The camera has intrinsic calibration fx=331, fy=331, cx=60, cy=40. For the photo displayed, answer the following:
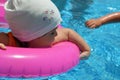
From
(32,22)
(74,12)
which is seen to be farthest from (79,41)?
(74,12)

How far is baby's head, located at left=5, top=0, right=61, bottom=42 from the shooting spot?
216 cm

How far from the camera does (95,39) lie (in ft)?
12.6

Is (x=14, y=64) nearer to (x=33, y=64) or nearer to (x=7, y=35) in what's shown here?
(x=33, y=64)

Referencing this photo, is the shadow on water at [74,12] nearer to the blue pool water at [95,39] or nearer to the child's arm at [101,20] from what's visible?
the blue pool water at [95,39]

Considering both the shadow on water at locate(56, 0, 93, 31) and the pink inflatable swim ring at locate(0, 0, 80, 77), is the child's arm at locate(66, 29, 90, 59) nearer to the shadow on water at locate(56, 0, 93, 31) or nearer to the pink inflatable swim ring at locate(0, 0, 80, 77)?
the pink inflatable swim ring at locate(0, 0, 80, 77)

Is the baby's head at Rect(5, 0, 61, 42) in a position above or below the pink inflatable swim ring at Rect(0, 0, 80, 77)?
above

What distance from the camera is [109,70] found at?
10.9ft

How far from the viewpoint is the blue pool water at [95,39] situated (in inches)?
128

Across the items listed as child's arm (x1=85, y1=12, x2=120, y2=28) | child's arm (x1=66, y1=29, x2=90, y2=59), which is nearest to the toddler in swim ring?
child's arm (x1=66, y1=29, x2=90, y2=59)

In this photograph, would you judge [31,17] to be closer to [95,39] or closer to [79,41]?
[79,41]

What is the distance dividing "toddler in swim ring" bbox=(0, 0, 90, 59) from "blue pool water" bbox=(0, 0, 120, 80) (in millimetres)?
278

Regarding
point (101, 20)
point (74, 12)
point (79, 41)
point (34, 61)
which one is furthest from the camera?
point (74, 12)

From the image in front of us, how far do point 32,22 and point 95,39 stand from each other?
1752mm

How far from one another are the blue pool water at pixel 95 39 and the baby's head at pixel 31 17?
1.07 ft
